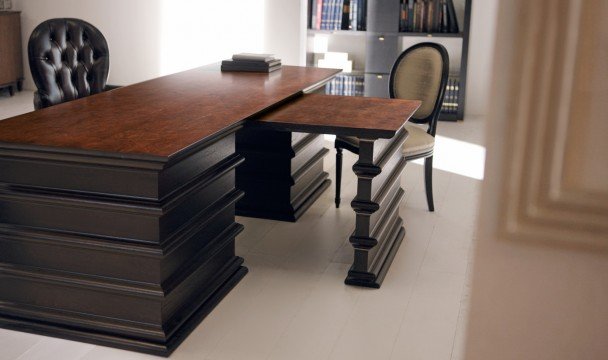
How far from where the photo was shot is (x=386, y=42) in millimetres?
7090

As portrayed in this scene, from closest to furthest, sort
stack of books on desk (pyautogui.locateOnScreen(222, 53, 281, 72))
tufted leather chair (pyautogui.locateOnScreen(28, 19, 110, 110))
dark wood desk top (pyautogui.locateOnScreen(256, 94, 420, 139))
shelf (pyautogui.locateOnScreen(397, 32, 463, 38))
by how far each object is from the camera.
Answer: dark wood desk top (pyautogui.locateOnScreen(256, 94, 420, 139)), tufted leather chair (pyautogui.locateOnScreen(28, 19, 110, 110)), stack of books on desk (pyautogui.locateOnScreen(222, 53, 281, 72)), shelf (pyautogui.locateOnScreen(397, 32, 463, 38))

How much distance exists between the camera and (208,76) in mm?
4535

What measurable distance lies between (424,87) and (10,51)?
5.14 meters

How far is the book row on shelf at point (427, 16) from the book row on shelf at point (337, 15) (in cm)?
41

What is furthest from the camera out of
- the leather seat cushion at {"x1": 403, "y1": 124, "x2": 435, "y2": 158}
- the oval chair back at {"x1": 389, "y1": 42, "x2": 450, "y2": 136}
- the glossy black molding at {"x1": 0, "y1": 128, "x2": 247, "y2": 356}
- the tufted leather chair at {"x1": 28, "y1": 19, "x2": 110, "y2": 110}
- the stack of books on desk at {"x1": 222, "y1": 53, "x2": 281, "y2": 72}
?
the stack of books on desk at {"x1": 222, "y1": 53, "x2": 281, "y2": 72}

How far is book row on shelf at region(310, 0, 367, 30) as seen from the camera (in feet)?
23.8

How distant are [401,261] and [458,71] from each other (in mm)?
3901

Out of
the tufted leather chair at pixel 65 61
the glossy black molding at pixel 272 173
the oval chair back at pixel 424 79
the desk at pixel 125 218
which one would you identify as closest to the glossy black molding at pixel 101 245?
the desk at pixel 125 218

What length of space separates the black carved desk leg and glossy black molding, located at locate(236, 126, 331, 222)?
661 mm

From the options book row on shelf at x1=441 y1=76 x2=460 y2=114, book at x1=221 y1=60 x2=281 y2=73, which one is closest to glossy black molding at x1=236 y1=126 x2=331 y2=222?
book at x1=221 y1=60 x2=281 y2=73

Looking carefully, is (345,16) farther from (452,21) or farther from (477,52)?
(477,52)

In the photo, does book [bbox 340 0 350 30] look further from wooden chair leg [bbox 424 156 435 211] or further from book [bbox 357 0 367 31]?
wooden chair leg [bbox 424 156 435 211]

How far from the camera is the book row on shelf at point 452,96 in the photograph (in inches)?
279

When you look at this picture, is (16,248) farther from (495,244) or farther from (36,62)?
(495,244)
